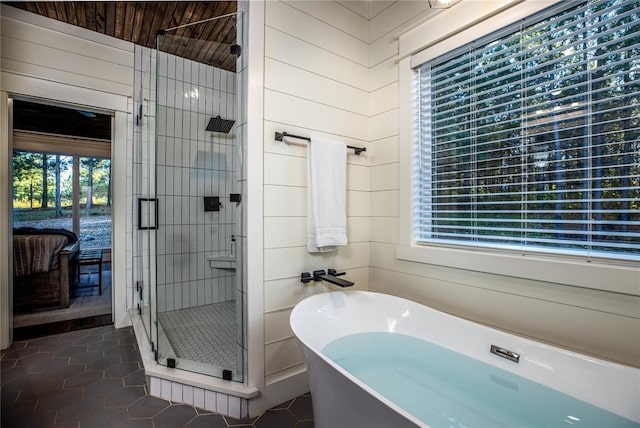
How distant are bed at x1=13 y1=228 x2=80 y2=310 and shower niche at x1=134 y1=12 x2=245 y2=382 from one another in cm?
117

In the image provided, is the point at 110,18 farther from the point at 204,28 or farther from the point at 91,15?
the point at 204,28

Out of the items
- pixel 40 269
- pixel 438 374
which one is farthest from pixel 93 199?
pixel 438 374

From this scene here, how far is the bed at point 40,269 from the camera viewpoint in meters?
3.07

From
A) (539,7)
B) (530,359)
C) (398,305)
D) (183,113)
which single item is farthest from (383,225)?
(183,113)

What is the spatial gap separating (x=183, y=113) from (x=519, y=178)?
8.77 ft

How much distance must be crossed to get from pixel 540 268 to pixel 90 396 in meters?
2.78

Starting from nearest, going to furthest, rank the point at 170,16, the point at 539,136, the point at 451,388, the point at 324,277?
the point at 451,388 < the point at 539,136 < the point at 324,277 < the point at 170,16

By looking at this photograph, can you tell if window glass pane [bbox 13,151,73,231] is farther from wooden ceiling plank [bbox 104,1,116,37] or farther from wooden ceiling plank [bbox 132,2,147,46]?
wooden ceiling plank [bbox 132,2,147,46]

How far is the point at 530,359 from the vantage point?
1286mm

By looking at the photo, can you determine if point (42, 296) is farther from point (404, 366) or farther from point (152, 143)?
point (404, 366)

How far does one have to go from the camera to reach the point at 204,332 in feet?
7.63

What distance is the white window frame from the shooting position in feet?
4.13

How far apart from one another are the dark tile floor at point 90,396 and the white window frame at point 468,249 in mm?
1285

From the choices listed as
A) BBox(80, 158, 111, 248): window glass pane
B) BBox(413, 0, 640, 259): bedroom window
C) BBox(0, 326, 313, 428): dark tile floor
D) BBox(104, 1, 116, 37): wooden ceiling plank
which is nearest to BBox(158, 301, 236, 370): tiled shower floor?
BBox(0, 326, 313, 428): dark tile floor
